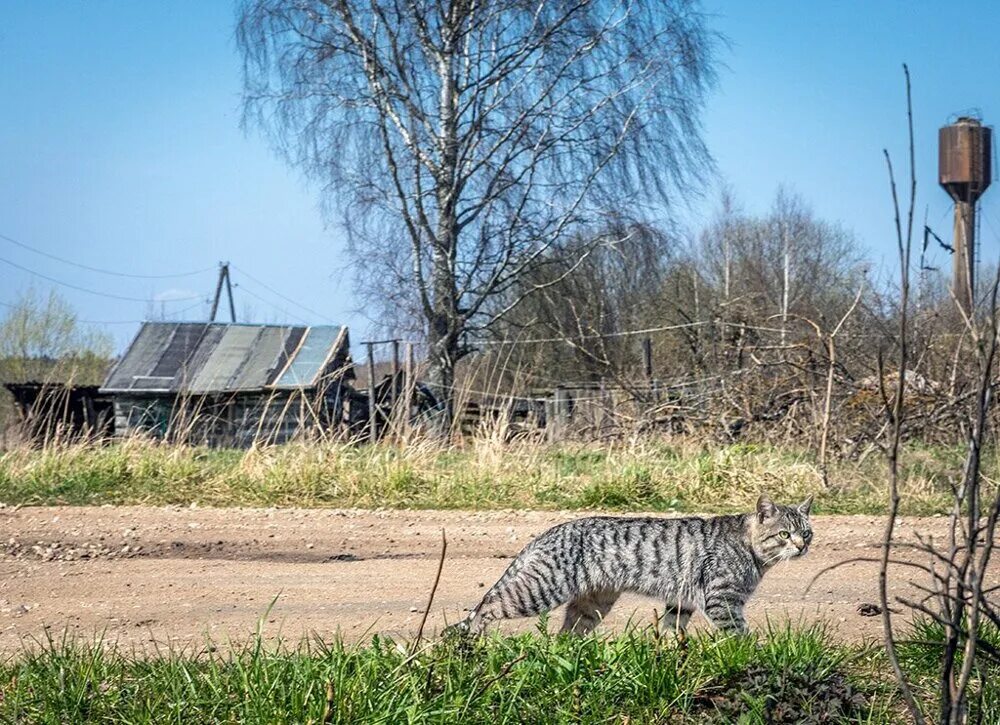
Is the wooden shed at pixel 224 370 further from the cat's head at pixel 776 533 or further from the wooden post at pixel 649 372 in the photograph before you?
the cat's head at pixel 776 533

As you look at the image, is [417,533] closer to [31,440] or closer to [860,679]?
[860,679]

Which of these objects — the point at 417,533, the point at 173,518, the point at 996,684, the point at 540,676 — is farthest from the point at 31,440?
the point at 996,684

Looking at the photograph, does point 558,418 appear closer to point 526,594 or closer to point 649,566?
point 649,566

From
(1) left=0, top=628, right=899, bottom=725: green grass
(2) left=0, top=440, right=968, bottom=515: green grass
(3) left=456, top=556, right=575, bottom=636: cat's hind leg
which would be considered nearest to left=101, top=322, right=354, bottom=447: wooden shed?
(2) left=0, top=440, right=968, bottom=515: green grass

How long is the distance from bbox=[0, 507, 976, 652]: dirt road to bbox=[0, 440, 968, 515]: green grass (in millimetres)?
658

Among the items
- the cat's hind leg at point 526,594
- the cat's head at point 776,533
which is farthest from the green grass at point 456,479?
the cat's hind leg at point 526,594

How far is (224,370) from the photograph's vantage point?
1075 inches

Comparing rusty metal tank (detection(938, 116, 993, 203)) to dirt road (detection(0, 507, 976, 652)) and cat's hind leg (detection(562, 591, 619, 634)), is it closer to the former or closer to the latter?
dirt road (detection(0, 507, 976, 652))

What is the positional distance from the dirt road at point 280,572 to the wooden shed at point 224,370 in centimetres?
1423

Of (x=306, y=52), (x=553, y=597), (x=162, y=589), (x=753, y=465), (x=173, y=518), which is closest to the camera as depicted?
(x=553, y=597)

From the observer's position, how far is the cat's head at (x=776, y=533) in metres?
6.80

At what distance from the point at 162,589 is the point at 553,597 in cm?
289

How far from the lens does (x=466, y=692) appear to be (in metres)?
4.50

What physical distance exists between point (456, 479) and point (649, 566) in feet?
20.7
